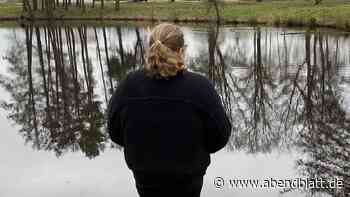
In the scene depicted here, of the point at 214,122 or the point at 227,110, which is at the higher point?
the point at 214,122

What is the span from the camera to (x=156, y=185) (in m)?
3.98

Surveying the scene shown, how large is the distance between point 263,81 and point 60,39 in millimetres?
21536

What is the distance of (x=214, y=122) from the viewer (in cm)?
391

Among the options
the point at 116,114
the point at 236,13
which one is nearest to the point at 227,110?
the point at 116,114

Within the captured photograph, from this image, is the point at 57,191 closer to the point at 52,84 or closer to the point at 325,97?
the point at 325,97

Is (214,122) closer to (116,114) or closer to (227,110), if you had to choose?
(116,114)

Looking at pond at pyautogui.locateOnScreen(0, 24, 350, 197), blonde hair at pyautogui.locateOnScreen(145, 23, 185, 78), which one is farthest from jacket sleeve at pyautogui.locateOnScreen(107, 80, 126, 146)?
pond at pyautogui.locateOnScreen(0, 24, 350, 197)

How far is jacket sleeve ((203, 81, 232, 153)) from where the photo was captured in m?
3.86

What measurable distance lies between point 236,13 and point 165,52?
46890 mm

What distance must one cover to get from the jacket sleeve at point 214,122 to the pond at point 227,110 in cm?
81

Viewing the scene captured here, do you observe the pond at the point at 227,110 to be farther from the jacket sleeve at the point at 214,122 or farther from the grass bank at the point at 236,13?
the grass bank at the point at 236,13

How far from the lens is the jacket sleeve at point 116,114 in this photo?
396cm

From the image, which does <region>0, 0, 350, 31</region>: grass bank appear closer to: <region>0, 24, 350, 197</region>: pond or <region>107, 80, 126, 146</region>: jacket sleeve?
<region>0, 24, 350, 197</region>: pond

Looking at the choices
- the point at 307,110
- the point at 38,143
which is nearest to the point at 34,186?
the point at 38,143
